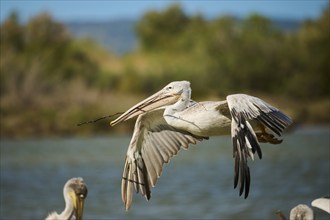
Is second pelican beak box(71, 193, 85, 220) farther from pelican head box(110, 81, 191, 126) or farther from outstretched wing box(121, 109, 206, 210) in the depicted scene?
pelican head box(110, 81, 191, 126)

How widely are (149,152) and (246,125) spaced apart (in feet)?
5.54

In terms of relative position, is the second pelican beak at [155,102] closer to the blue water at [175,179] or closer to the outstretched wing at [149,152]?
the outstretched wing at [149,152]

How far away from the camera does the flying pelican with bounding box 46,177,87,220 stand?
9196mm

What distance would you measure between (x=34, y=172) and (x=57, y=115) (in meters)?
7.65

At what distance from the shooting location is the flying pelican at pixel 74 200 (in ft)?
30.2

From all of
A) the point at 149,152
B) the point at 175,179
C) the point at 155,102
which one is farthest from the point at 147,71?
the point at 155,102

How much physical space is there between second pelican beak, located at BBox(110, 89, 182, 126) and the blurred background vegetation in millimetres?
18656

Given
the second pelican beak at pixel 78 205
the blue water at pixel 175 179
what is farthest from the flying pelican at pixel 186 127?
the blue water at pixel 175 179

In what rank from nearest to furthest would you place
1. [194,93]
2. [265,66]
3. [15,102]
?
[15,102] < [194,93] < [265,66]

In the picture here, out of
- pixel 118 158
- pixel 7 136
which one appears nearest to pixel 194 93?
pixel 7 136

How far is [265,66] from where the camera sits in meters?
33.7

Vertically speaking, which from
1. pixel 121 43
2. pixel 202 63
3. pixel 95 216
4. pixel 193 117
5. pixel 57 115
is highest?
Answer: pixel 121 43

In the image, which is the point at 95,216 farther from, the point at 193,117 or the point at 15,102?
the point at 15,102

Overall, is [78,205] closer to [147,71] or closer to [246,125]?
[246,125]
